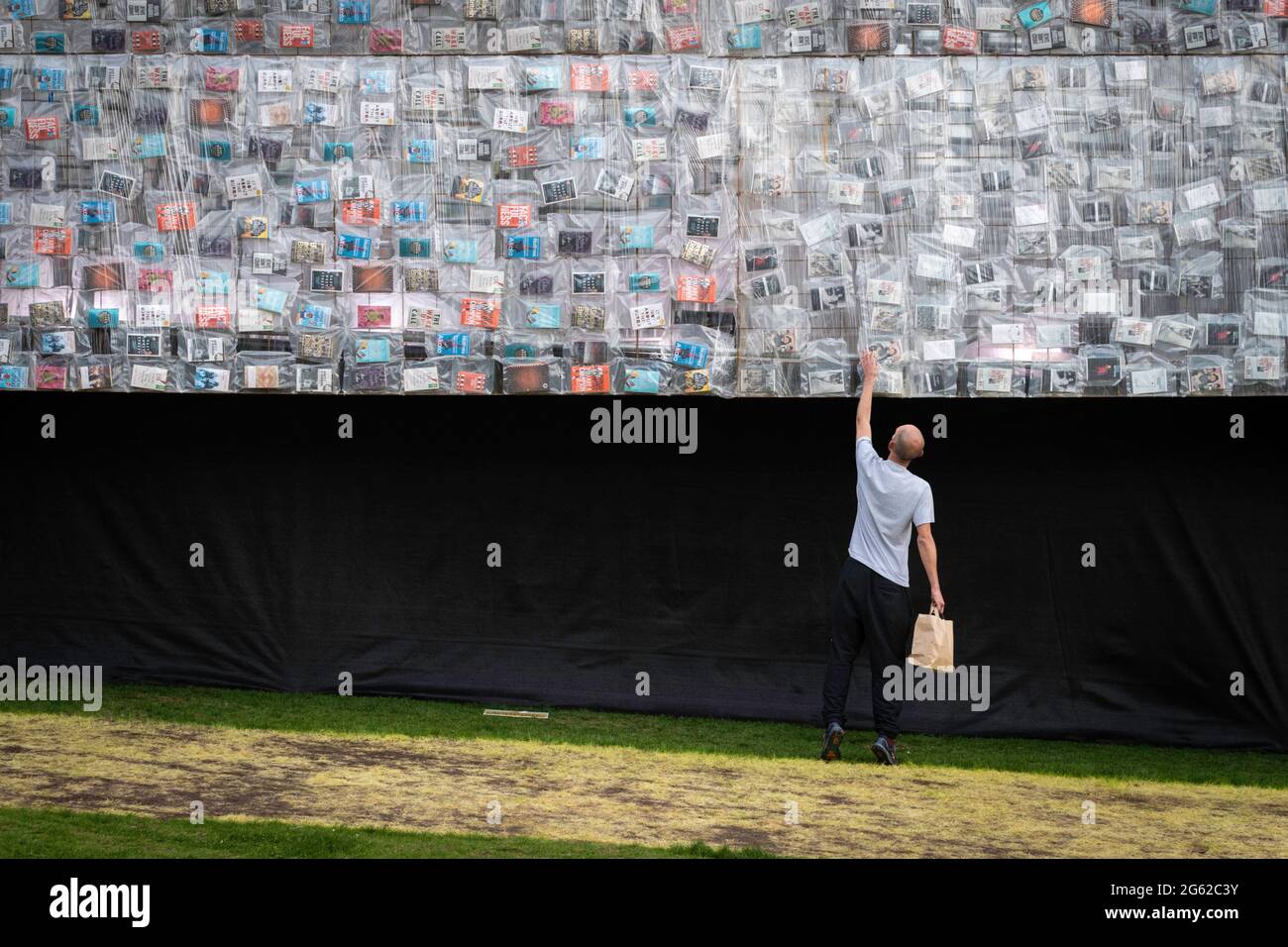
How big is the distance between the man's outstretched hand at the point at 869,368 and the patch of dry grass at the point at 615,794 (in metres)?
1.96

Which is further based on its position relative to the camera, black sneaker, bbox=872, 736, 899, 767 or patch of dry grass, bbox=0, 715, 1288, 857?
black sneaker, bbox=872, 736, 899, 767

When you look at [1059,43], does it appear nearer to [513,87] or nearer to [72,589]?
[513,87]

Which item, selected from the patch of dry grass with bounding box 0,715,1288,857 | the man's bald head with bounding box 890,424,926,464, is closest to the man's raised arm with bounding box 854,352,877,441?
the man's bald head with bounding box 890,424,926,464

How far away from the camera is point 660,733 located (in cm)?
859

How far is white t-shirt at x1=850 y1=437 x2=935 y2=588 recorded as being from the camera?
24.8 ft

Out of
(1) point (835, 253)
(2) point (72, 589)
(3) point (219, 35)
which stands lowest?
(2) point (72, 589)

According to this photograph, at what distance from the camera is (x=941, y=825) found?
21.1 ft

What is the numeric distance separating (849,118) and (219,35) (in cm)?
356

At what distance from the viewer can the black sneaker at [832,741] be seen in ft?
25.4
